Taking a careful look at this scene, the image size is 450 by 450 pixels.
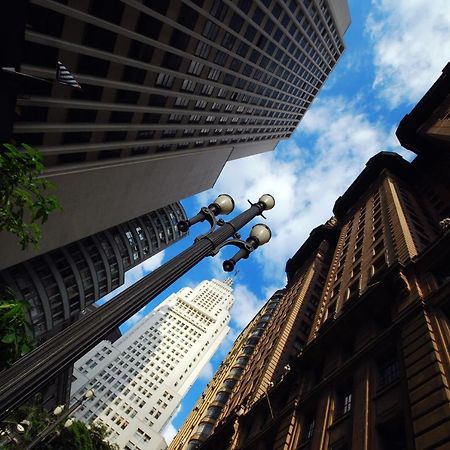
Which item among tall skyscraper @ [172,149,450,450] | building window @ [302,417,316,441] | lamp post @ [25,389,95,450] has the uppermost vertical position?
lamp post @ [25,389,95,450]

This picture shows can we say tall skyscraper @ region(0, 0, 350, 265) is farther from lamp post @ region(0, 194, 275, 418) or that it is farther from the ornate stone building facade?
the ornate stone building facade

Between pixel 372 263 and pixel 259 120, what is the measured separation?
4068 cm

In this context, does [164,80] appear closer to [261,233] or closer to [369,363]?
[261,233]

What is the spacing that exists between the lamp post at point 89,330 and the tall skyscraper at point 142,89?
7.21 meters

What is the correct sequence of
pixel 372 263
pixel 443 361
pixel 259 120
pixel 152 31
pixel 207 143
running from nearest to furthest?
pixel 443 361 → pixel 152 31 → pixel 372 263 → pixel 207 143 → pixel 259 120

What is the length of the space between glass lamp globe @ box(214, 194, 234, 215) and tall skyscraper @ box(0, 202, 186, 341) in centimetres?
3276

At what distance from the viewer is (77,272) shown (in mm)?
57906

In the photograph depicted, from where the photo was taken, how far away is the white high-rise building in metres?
95.5

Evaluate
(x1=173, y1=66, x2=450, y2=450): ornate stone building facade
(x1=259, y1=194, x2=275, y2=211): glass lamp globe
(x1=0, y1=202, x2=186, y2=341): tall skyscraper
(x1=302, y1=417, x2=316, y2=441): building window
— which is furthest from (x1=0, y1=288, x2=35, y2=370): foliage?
(x1=0, y1=202, x2=186, y2=341): tall skyscraper

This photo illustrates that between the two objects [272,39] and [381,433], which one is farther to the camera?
[272,39]

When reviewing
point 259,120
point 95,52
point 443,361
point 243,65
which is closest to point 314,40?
point 259,120

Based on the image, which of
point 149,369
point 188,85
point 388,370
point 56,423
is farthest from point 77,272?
point 149,369

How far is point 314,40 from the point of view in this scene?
61.6 meters

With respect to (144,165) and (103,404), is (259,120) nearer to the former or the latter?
(144,165)
